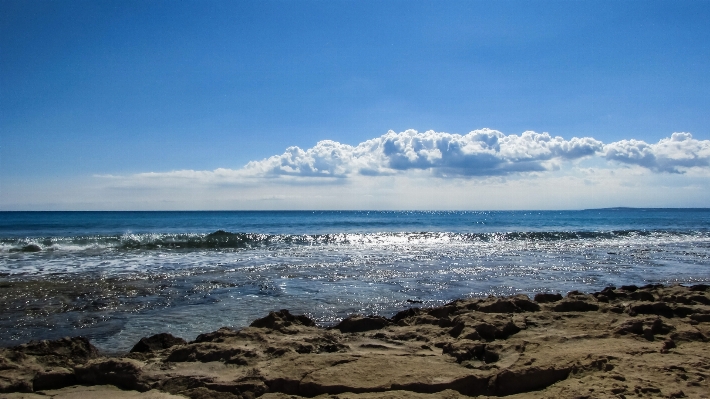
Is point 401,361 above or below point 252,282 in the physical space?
above

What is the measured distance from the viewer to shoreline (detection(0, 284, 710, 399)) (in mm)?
4094

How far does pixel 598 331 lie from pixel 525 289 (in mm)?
4796

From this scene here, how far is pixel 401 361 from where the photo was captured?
4637mm

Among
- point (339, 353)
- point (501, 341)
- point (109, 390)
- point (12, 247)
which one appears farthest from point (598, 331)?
point (12, 247)

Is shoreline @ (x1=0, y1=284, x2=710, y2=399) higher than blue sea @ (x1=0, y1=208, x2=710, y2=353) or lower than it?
higher

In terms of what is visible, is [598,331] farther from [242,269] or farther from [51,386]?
[242,269]

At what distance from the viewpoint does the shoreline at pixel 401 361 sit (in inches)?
161

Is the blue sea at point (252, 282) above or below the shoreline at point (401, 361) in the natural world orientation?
below

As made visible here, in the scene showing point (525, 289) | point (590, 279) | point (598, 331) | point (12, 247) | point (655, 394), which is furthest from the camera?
point (12, 247)

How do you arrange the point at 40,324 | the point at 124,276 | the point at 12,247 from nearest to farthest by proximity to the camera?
the point at 40,324 → the point at 124,276 → the point at 12,247

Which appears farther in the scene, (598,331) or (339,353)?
(598,331)

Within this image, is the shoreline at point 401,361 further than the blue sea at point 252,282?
No

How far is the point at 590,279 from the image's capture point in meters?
11.8

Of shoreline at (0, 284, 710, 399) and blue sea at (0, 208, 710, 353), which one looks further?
blue sea at (0, 208, 710, 353)
